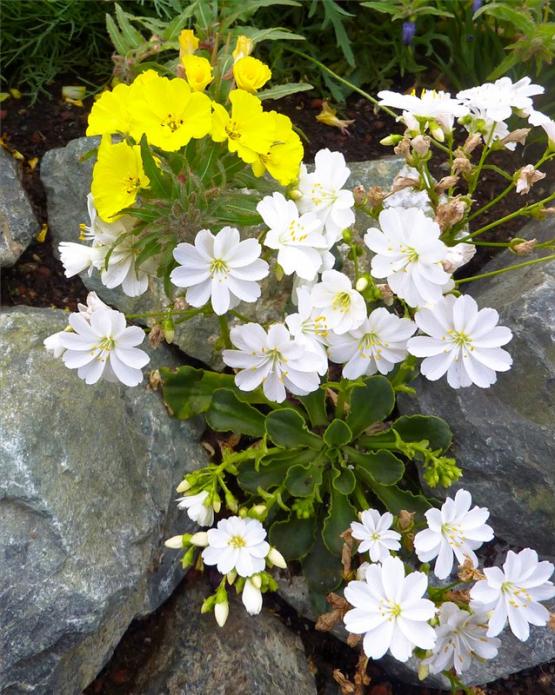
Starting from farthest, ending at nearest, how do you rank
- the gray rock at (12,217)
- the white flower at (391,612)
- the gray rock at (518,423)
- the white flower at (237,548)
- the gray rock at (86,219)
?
1. the gray rock at (12,217)
2. the gray rock at (86,219)
3. the gray rock at (518,423)
4. the white flower at (237,548)
5. the white flower at (391,612)

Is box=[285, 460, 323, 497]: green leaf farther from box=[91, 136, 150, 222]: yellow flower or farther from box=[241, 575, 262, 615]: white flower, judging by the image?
box=[91, 136, 150, 222]: yellow flower

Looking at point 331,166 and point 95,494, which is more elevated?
point 331,166

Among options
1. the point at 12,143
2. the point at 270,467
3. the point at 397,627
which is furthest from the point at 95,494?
the point at 12,143

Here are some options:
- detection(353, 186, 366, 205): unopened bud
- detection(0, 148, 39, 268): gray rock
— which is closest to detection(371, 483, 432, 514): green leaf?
detection(353, 186, 366, 205): unopened bud

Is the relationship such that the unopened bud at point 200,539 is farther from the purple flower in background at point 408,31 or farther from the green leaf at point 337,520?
the purple flower in background at point 408,31

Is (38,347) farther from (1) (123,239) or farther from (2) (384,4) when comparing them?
(2) (384,4)

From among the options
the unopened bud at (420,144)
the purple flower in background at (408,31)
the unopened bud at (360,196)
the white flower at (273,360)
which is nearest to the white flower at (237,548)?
the white flower at (273,360)
